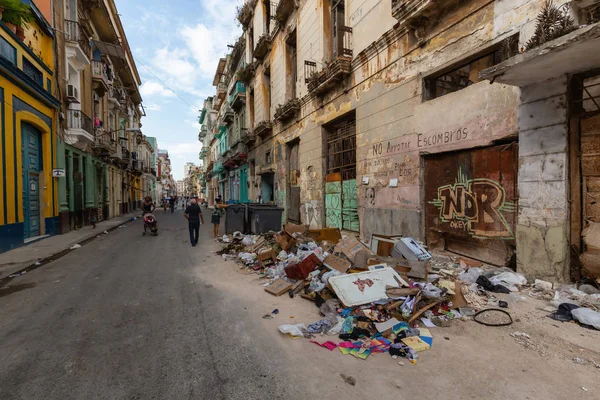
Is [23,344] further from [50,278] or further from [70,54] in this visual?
[70,54]

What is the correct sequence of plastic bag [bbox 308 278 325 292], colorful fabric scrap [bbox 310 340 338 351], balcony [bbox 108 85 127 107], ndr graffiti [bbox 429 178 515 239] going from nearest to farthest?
colorful fabric scrap [bbox 310 340 338 351] → plastic bag [bbox 308 278 325 292] → ndr graffiti [bbox 429 178 515 239] → balcony [bbox 108 85 127 107]

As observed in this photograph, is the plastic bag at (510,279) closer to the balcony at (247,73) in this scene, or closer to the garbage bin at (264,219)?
the garbage bin at (264,219)

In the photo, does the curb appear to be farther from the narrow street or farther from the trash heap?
the trash heap

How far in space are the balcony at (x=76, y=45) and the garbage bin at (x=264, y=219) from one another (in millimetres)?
11342

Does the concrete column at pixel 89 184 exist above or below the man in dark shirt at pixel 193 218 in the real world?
above

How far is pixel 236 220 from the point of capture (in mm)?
11320

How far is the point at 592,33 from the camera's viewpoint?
10.6ft

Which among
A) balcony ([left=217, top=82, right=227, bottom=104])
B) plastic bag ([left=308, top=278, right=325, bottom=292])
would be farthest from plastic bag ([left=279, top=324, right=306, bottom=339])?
balcony ([left=217, top=82, right=227, bottom=104])

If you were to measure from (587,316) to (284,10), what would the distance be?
15024 mm

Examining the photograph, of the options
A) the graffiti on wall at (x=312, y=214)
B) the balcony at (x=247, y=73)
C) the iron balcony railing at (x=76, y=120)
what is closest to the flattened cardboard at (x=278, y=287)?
the graffiti on wall at (x=312, y=214)

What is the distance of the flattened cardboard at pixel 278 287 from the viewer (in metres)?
4.86

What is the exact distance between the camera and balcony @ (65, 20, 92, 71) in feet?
44.4

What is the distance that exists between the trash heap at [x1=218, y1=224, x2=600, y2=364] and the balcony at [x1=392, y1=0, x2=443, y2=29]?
4.79m

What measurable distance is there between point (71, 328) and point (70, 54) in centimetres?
1505
